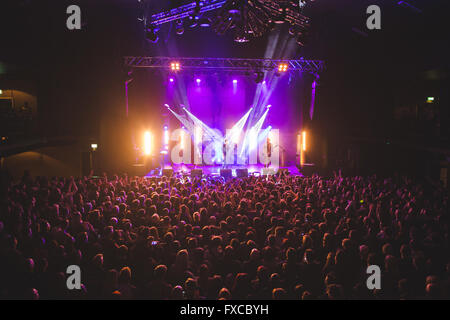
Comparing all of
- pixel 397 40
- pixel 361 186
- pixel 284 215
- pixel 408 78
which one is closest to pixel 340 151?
pixel 408 78

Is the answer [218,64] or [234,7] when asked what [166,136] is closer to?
[218,64]

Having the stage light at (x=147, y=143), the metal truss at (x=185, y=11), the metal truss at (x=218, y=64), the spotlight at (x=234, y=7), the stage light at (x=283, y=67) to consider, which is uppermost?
the metal truss at (x=185, y=11)

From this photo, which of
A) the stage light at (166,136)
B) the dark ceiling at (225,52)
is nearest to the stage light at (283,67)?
the dark ceiling at (225,52)

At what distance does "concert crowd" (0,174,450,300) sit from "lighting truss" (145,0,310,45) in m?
4.90

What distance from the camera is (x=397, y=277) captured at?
506 centimetres

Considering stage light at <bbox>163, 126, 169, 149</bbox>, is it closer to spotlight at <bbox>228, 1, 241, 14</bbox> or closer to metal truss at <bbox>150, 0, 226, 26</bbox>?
metal truss at <bbox>150, 0, 226, 26</bbox>

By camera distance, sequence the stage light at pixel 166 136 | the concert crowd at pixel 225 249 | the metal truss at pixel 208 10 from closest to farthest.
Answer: the concert crowd at pixel 225 249, the metal truss at pixel 208 10, the stage light at pixel 166 136

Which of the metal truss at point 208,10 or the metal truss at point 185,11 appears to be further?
the metal truss at point 185,11

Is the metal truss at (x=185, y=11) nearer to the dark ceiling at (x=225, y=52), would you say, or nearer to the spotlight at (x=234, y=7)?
the dark ceiling at (x=225, y=52)

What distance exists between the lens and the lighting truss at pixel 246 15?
8.69 meters

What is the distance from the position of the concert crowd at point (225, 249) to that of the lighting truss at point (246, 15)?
16.1ft

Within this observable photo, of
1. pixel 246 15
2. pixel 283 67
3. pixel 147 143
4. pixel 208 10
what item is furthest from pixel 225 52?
pixel 246 15

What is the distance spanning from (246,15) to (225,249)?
6415 mm

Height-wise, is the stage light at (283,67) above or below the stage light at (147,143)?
above
